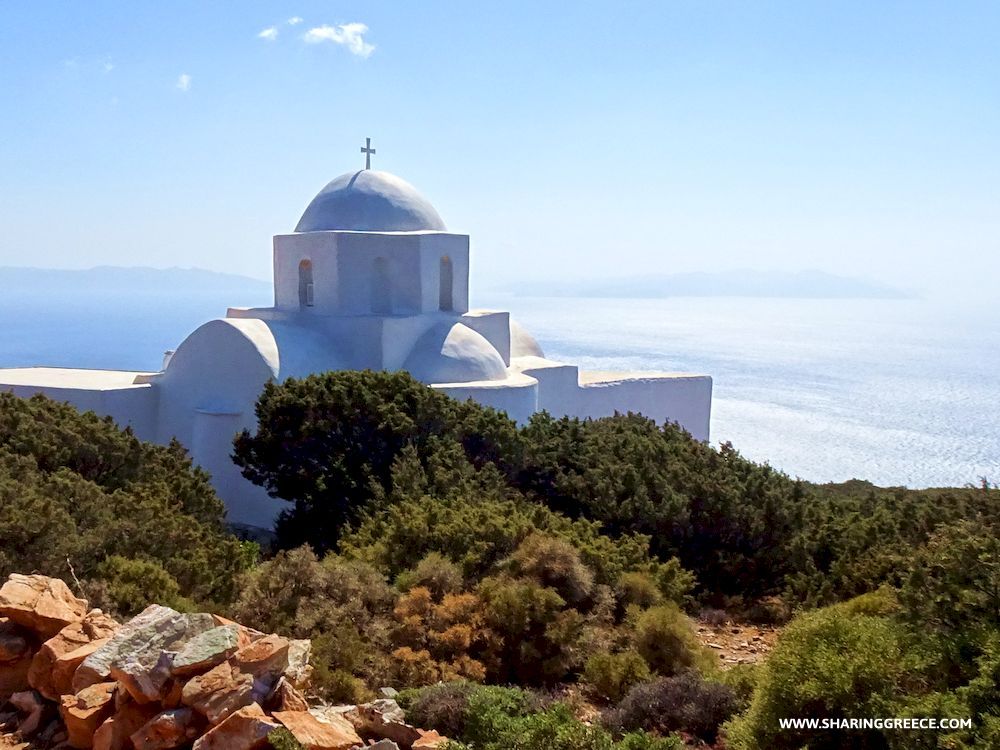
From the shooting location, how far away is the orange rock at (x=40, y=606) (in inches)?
204

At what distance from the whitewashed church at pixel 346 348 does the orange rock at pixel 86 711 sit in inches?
336

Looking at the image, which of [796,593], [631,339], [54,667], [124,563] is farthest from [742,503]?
[631,339]

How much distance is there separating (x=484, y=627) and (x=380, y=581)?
88 centimetres

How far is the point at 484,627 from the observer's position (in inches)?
239

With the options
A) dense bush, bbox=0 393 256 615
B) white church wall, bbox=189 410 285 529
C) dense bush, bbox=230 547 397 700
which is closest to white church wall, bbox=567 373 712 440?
white church wall, bbox=189 410 285 529

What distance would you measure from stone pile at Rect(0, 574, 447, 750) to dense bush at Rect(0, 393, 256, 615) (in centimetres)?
122

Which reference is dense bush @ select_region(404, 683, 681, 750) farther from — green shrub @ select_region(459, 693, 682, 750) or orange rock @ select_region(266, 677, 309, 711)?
orange rock @ select_region(266, 677, 309, 711)

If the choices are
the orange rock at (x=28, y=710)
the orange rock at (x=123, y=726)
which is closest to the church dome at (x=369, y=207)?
the orange rock at (x=28, y=710)

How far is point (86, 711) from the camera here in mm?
4461

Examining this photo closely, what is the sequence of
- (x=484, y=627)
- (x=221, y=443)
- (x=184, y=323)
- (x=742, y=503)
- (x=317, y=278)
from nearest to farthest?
(x=484, y=627) → (x=742, y=503) → (x=221, y=443) → (x=317, y=278) → (x=184, y=323)

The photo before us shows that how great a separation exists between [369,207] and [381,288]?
1.50 metres

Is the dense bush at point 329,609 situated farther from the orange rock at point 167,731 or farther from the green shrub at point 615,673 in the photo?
the green shrub at point 615,673

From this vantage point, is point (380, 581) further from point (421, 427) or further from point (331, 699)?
point (421, 427)

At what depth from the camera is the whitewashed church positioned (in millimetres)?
13539
